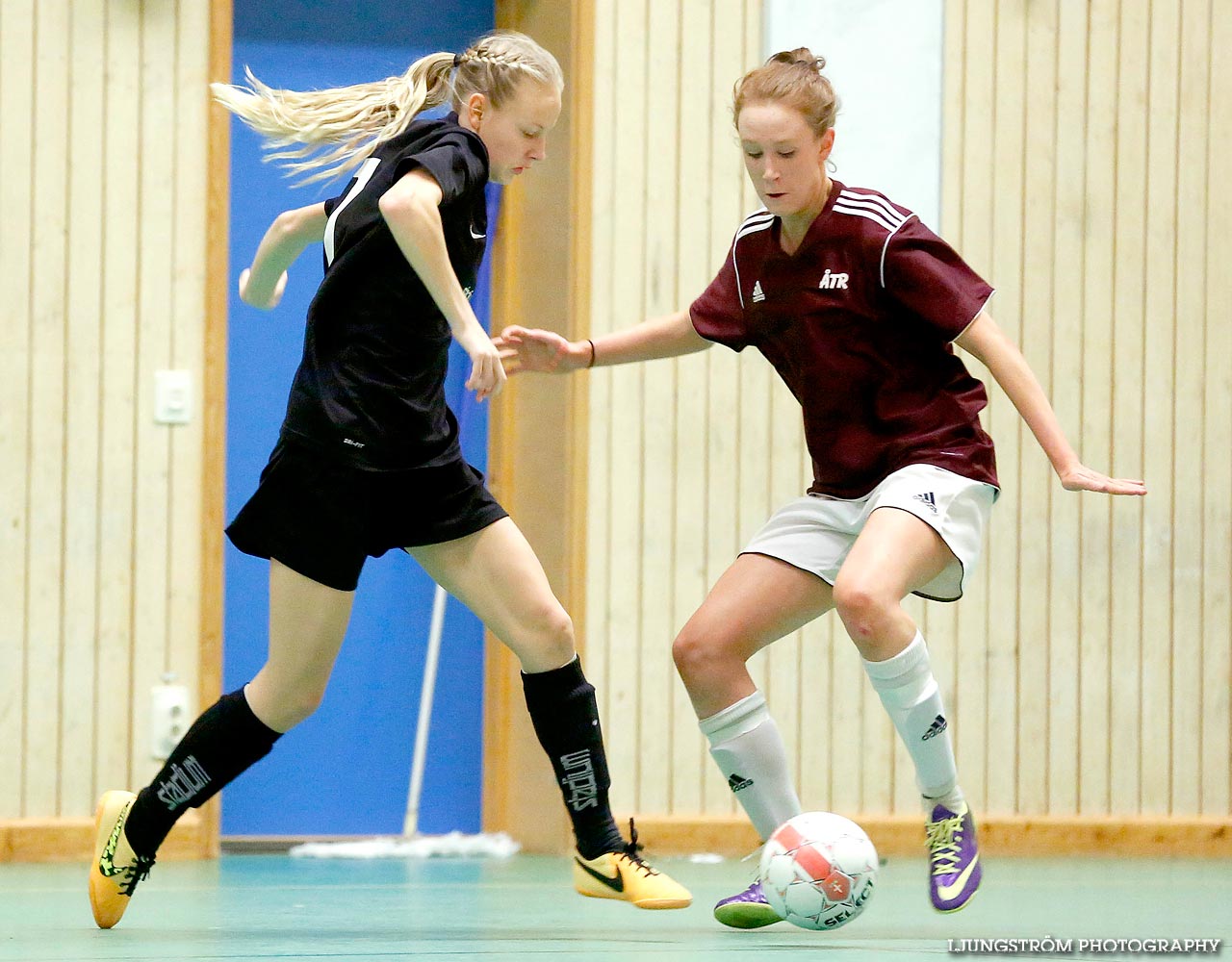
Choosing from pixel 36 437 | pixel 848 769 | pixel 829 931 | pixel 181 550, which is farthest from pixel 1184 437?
pixel 36 437

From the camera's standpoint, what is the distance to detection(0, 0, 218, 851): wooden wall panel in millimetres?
4574

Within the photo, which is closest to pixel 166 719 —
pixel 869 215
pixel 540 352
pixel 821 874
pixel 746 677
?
pixel 540 352

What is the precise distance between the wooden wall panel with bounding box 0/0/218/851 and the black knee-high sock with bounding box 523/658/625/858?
5.97 ft

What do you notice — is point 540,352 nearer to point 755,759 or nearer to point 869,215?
point 869,215

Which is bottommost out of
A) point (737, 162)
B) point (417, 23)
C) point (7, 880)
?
point (7, 880)

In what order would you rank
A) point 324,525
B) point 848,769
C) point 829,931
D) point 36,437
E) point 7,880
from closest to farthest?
point 324,525 → point 829,931 → point 7,880 → point 36,437 → point 848,769

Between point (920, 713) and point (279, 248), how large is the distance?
155 cm

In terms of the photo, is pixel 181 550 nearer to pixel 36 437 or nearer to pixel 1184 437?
pixel 36 437

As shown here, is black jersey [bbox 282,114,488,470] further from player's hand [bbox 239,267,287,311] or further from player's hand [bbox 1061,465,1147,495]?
player's hand [bbox 1061,465,1147,495]

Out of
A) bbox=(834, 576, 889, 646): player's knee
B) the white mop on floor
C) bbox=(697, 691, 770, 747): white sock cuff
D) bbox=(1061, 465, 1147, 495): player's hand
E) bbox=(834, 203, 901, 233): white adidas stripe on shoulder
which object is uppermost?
bbox=(834, 203, 901, 233): white adidas stripe on shoulder

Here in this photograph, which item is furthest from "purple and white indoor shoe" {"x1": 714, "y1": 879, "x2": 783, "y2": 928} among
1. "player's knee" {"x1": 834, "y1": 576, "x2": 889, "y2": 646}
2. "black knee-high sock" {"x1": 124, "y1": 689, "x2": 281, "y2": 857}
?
"black knee-high sock" {"x1": 124, "y1": 689, "x2": 281, "y2": 857}

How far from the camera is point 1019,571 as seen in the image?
5184 millimetres

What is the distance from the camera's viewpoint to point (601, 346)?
3525 mm

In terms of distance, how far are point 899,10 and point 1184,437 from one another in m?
1.65
